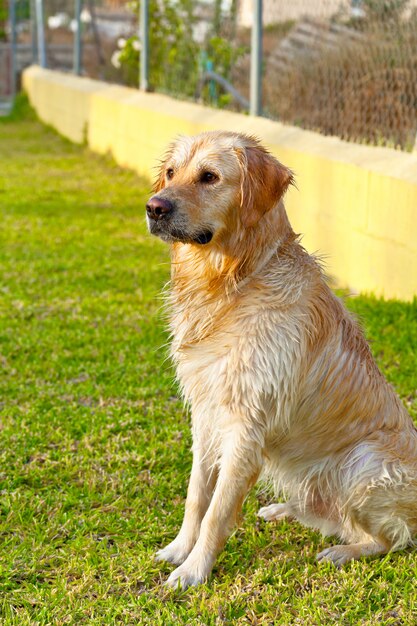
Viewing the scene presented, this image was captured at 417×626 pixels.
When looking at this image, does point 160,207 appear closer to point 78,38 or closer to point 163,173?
point 163,173

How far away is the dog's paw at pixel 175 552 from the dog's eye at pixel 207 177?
1374mm

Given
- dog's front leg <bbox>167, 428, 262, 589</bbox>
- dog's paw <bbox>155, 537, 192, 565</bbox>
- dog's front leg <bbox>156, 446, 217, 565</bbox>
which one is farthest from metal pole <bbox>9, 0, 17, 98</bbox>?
dog's front leg <bbox>167, 428, 262, 589</bbox>

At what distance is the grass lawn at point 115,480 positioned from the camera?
3.10 m

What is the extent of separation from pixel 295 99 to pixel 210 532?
5.89 metres

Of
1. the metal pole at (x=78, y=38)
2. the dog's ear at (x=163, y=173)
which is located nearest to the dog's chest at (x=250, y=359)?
the dog's ear at (x=163, y=173)

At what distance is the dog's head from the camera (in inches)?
121

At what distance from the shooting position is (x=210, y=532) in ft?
10.5

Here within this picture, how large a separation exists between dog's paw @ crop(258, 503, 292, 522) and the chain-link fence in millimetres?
3494

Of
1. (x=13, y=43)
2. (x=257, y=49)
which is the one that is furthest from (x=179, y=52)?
(x=13, y=43)

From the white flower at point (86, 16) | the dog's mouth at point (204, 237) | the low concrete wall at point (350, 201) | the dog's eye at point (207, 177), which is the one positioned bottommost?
the low concrete wall at point (350, 201)

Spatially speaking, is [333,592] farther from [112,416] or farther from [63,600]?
[112,416]

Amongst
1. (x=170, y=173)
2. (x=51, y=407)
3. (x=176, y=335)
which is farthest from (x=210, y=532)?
(x=51, y=407)

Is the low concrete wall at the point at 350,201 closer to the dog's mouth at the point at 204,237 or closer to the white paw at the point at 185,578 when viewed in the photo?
the dog's mouth at the point at 204,237

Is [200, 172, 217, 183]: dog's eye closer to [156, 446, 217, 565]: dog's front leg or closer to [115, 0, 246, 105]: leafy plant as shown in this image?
[156, 446, 217, 565]: dog's front leg
